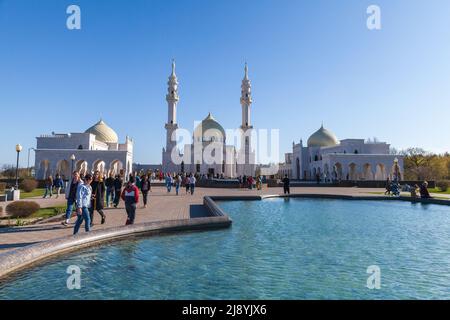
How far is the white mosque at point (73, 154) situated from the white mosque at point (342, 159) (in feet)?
85.0

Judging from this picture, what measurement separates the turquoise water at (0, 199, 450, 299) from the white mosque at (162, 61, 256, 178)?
135ft

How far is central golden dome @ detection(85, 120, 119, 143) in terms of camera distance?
157ft

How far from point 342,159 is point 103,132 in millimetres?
34236

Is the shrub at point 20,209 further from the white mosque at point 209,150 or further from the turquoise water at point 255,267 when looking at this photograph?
the white mosque at point 209,150

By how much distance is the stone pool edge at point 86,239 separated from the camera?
506cm

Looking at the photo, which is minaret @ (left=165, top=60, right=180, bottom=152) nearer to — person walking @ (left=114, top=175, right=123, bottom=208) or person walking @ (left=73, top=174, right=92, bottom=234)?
person walking @ (left=114, top=175, right=123, bottom=208)

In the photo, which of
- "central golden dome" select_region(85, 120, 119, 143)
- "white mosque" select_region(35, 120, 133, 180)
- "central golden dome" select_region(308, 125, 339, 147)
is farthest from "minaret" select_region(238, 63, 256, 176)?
"central golden dome" select_region(85, 120, 119, 143)

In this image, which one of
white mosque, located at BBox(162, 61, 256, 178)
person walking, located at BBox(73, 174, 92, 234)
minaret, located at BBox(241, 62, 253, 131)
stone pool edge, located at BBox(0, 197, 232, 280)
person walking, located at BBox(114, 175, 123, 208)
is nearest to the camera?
stone pool edge, located at BBox(0, 197, 232, 280)

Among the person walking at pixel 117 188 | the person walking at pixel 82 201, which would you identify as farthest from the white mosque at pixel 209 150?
the person walking at pixel 82 201

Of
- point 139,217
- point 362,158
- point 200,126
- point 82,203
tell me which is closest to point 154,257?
point 82,203

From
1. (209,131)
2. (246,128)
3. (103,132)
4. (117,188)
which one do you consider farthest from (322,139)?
(117,188)

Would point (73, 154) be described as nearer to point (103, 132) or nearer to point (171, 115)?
point (103, 132)

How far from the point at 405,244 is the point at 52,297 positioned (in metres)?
7.05
